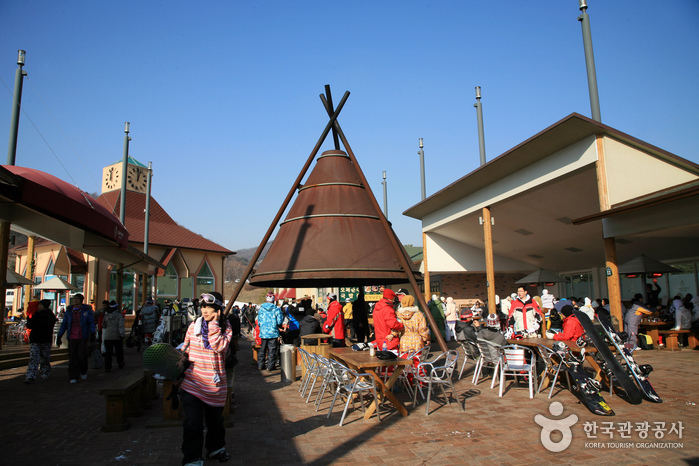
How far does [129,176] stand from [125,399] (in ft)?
92.7

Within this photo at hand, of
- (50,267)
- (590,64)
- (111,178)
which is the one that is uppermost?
(111,178)

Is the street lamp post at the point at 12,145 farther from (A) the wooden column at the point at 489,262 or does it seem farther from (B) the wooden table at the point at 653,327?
(B) the wooden table at the point at 653,327

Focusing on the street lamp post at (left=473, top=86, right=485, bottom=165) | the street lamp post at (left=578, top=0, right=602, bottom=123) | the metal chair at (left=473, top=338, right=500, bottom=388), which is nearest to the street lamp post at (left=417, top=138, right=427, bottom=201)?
the street lamp post at (left=473, top=86, right=485, bottom=165)

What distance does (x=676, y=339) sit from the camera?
12.3m

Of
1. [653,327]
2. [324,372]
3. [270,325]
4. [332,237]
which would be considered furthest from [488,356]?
[653,327]

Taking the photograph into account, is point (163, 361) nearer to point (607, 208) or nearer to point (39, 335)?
point (39, 335)

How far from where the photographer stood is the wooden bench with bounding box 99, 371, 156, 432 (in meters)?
5.46

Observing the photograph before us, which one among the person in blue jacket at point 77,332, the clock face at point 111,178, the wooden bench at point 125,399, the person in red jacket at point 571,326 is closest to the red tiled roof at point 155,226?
the clock face at point 111,178

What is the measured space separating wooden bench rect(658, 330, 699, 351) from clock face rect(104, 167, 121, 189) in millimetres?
31095

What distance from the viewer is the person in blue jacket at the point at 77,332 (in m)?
9.01

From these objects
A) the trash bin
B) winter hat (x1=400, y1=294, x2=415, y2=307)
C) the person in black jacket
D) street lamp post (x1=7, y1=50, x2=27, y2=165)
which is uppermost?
street lamp post (x1=7, y1=50, x2=27, y2=165)

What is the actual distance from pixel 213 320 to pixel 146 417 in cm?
288

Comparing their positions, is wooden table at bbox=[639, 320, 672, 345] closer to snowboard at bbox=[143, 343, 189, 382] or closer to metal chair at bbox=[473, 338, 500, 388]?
metal chair at bbox=[473, 338, 500, 388]

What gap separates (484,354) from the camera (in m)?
8.02
